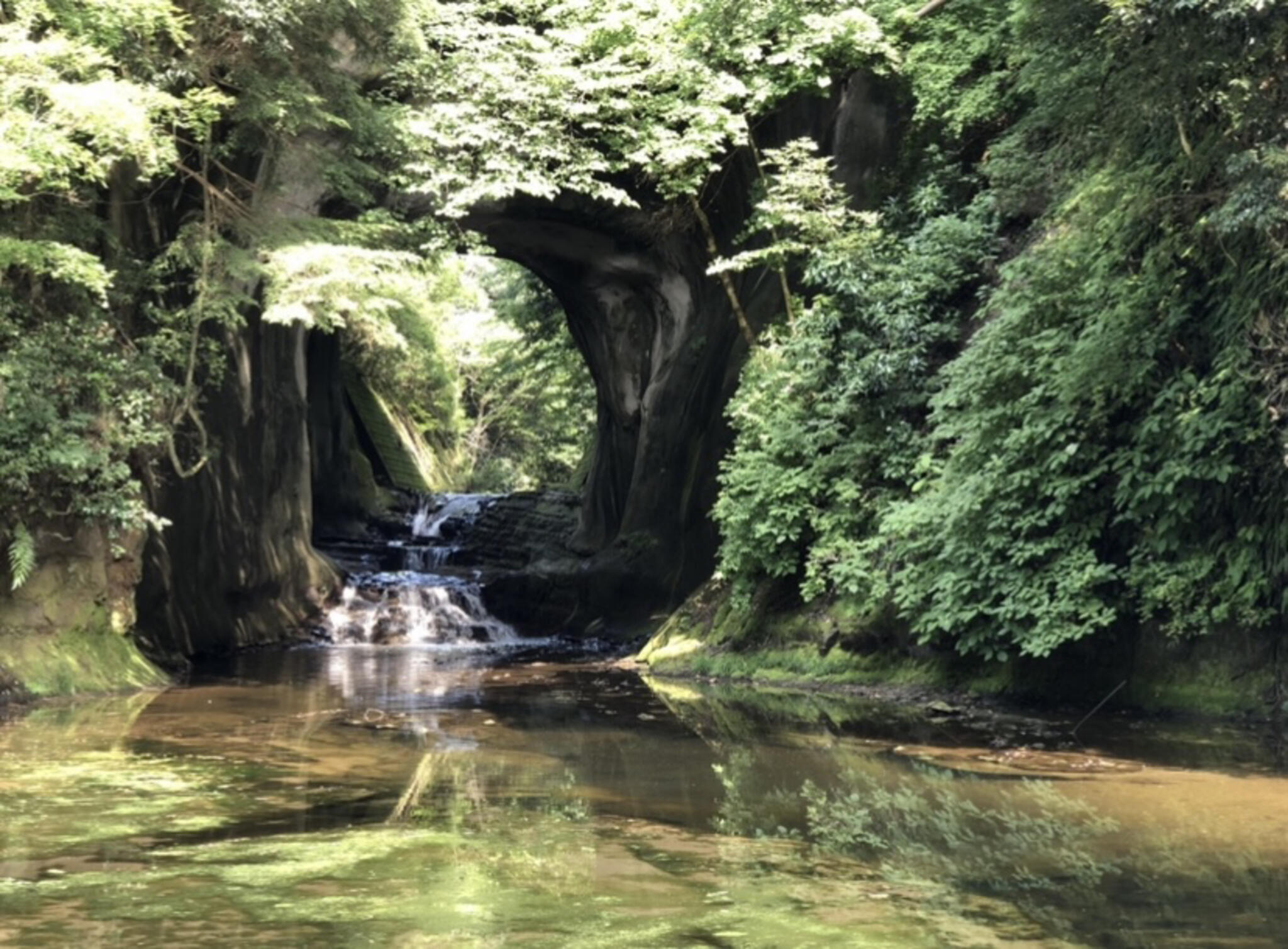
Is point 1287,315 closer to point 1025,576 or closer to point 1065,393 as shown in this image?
point 1065,393

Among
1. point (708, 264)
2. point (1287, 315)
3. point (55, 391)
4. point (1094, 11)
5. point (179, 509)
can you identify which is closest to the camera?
point (1287, 315)

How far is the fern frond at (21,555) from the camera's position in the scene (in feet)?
35.6

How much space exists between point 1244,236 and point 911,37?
8.18 meters

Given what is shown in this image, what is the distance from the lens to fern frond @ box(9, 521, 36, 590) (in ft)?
35.6

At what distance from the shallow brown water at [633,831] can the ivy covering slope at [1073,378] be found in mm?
1190

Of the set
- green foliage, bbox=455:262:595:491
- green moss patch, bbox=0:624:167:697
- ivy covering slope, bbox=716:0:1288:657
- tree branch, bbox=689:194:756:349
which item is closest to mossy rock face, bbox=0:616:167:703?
green moss patch, bbox=0:624:167:697

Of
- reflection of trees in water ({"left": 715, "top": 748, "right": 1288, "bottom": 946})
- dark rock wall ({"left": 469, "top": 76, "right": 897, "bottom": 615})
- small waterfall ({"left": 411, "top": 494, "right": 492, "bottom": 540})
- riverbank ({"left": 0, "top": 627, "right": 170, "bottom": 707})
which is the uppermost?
dark rock wall ({"left": 469, "top": 76, "right": 897, "bottom": 615})

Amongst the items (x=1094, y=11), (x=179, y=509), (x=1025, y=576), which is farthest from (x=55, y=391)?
(x=1094, y=11)

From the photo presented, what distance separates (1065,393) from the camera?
32.3 ft

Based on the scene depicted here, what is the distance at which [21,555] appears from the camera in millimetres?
10938

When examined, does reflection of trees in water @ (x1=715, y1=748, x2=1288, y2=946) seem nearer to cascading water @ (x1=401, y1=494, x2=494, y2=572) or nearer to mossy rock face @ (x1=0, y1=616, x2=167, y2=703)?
mossy rock face @ (x1=0, y1=616, x2=167, y2=703)

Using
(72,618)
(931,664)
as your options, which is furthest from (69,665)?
(931,664)

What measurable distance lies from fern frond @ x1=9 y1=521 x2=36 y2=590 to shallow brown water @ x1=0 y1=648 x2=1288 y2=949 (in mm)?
1583

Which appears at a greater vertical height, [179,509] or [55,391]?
[55,391]
